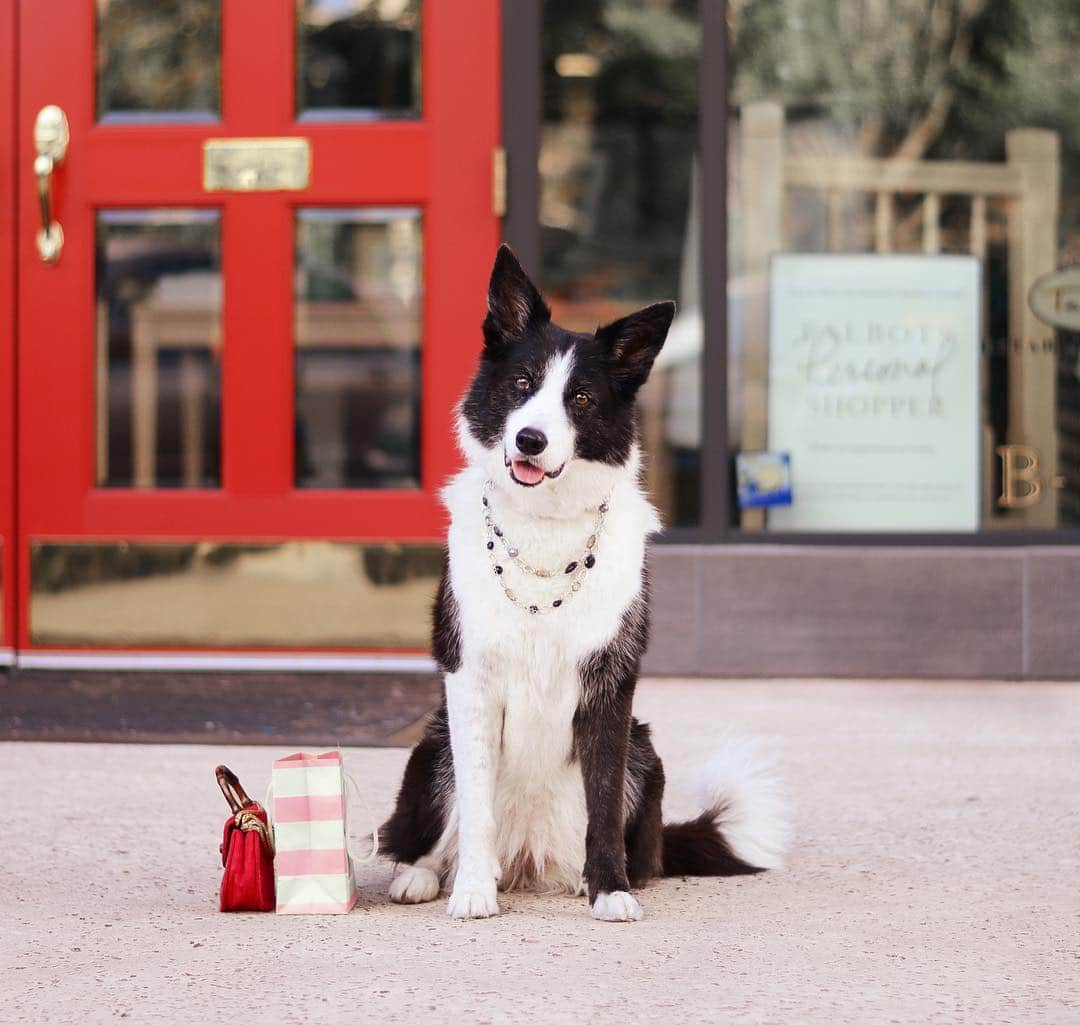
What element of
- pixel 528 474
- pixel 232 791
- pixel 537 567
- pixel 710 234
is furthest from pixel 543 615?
pixel 710 234

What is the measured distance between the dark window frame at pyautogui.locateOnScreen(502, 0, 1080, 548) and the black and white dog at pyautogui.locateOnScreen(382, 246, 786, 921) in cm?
270

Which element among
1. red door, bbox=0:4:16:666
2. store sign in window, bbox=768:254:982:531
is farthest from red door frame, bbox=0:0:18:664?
store sign in window, bbox=768:254:982:531

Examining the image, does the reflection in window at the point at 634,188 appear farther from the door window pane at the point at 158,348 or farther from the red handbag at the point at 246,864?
the red handbag at the point at 246,864

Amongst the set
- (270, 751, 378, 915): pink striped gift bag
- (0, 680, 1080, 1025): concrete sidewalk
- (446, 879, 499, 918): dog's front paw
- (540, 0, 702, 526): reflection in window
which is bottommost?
(0, 680, 1080, 1025): concrete sidewalk

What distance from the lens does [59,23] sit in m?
5.94

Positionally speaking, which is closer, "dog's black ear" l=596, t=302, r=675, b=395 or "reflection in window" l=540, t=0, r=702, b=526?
"dog's black ear" l=596, t=302, r=675, b=395

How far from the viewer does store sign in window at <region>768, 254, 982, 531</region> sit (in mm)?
6156

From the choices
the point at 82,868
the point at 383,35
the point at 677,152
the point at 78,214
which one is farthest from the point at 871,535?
the point at 82,868

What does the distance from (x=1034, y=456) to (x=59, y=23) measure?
11.7 feet

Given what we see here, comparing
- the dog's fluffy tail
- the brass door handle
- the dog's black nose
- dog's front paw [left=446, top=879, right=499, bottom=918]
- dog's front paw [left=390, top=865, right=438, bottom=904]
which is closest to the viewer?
the dog's black nose

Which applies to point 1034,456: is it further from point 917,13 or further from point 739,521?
point 917,13

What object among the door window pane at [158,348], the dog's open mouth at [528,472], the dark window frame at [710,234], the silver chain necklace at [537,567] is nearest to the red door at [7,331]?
the door window pane at [158,348]

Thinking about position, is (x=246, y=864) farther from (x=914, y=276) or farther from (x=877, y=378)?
(x=914, y=276)

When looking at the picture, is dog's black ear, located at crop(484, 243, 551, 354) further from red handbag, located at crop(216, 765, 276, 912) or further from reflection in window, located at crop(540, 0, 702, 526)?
reflection in window, located at crop(540, 0, 702, 526)
